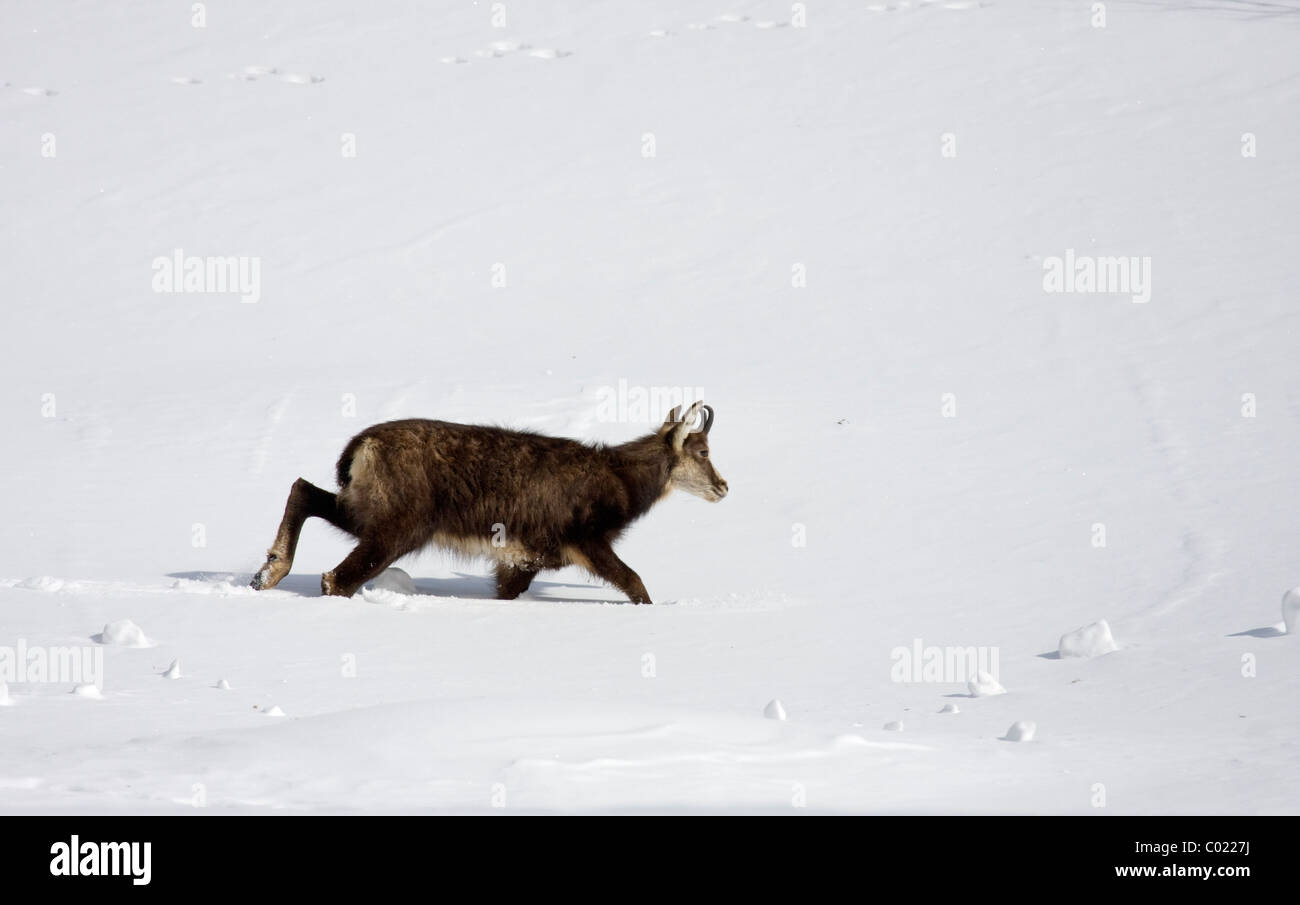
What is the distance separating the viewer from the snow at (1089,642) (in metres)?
8.88

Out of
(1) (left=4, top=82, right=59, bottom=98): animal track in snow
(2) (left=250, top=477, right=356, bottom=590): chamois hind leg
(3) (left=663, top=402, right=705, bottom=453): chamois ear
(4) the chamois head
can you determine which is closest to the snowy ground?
(1) (left=4, top=82, right=59, bottom=98): animal track in snow

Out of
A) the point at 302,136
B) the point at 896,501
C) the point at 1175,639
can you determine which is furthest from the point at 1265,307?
the point at 302,136

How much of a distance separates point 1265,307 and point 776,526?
8.18 m

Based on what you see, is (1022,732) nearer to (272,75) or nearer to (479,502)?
(479,502)

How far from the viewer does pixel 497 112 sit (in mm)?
28391

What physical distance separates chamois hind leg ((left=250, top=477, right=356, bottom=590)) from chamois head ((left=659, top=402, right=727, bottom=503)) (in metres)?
2.73

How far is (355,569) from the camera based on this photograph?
1057cm

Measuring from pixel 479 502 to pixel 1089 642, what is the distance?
4.39 m

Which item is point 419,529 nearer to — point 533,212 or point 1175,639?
point 1175,639

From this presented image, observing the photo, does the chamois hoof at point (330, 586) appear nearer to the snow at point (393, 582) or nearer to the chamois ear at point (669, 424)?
the snow at point (393, 582)

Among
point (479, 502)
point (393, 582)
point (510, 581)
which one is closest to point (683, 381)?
point (510, 581)

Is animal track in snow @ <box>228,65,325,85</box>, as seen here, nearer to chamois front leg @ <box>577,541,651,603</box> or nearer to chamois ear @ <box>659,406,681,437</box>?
chamois ear @ <box>659,406,681,437</box>

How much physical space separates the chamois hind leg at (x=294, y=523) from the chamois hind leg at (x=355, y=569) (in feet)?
0.96

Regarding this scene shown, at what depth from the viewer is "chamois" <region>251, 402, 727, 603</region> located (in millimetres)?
10664
